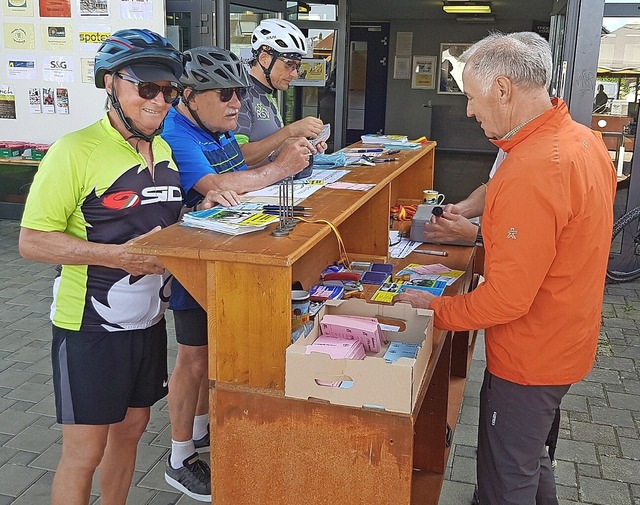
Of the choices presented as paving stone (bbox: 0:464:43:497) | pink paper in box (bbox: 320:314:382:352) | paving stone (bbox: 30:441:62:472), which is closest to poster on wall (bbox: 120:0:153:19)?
paving stone (bbox: 30:441:62:472)

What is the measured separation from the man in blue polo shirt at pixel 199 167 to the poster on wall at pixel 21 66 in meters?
5.46

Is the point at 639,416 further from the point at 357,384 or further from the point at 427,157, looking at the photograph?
the point at 357,384

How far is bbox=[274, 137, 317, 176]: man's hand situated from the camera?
2.62m

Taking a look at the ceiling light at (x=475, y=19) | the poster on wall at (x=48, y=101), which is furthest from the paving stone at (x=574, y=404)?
the ceiling light at (x=475, y=19)

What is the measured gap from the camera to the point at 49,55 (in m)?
7.60

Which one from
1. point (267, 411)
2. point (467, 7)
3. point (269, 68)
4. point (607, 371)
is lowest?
point (607, 371)

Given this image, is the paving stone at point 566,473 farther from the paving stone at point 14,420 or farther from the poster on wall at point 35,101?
the poster on wall at point 35,101

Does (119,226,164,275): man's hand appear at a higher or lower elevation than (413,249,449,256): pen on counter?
higher

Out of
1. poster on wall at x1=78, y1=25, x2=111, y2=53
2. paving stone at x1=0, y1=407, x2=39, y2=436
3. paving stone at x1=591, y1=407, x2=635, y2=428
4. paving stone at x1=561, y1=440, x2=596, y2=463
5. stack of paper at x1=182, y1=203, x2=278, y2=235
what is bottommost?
paving stone at x1=591, y1=407, x2=635, y2=428

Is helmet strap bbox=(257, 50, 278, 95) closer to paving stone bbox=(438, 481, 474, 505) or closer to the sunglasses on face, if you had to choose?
the sunglasses on face

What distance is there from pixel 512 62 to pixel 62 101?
21.6ft

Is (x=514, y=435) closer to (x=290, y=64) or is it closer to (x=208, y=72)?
(x=208, y=72)

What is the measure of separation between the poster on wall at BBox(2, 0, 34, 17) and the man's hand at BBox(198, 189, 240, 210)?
6.06m

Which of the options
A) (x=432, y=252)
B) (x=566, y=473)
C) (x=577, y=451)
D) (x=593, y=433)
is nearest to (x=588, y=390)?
(x=593, y=433)
